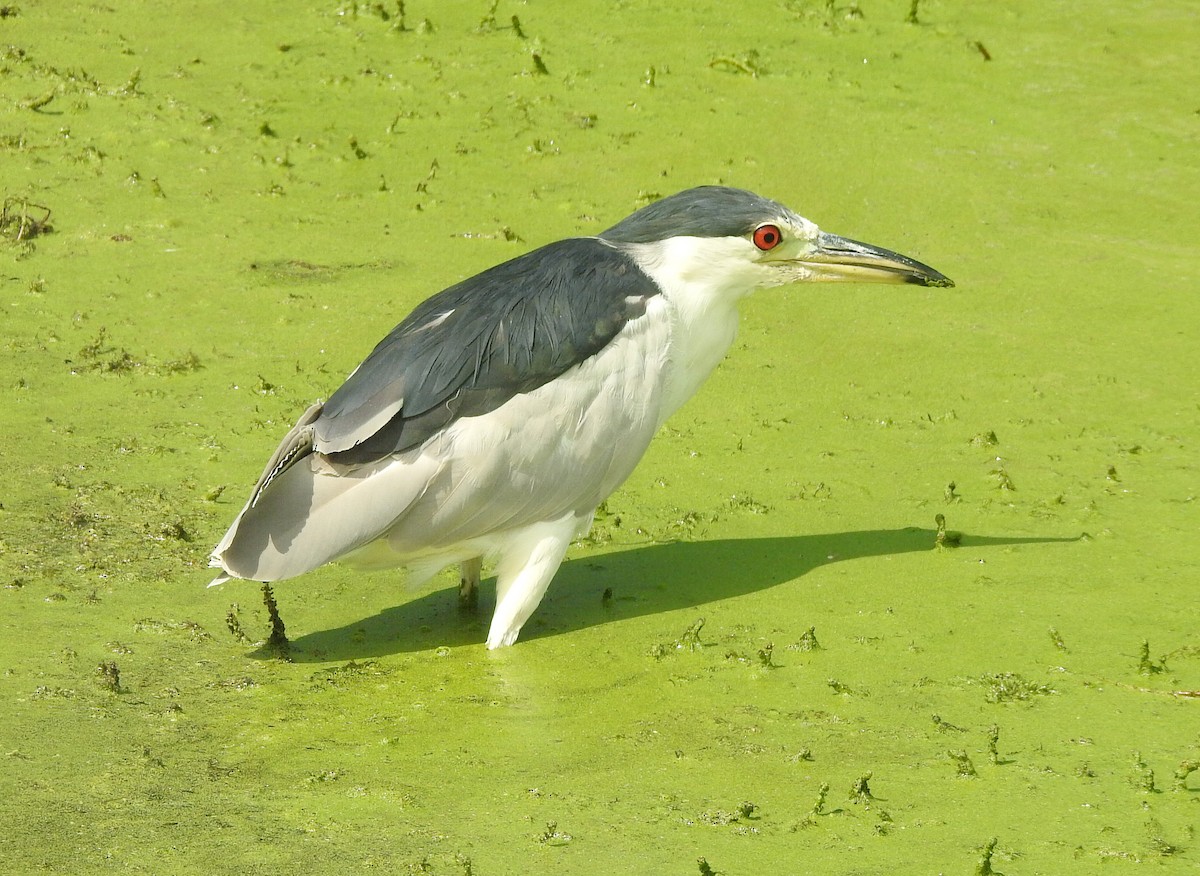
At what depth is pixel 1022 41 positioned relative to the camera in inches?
397

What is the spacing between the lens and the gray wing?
4.81 meters

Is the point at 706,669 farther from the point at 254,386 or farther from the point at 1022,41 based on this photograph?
the point at 1022,41

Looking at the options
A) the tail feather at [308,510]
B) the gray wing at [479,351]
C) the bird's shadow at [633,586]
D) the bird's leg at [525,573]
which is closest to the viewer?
the tail feather at [308,510]

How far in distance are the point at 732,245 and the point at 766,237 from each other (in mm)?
124

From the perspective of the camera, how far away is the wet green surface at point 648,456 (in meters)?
3.90

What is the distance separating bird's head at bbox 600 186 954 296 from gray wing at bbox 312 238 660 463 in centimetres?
19

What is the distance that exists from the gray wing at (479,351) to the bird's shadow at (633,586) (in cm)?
64

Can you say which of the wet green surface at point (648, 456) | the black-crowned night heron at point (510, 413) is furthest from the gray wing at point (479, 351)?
the wet green surface at point (648, 456)

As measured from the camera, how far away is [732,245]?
521 centimetres

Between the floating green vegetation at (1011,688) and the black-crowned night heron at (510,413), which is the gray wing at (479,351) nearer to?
the black-crowned night heron at (510,413)

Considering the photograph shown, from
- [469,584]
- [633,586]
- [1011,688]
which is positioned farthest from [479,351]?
[1011,688]

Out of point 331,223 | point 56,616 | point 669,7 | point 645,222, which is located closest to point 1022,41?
point 669,7

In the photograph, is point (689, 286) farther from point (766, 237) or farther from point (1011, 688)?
point (1011, 688)

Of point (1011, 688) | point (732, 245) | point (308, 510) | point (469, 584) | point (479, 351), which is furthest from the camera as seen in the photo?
point (469, 584)
